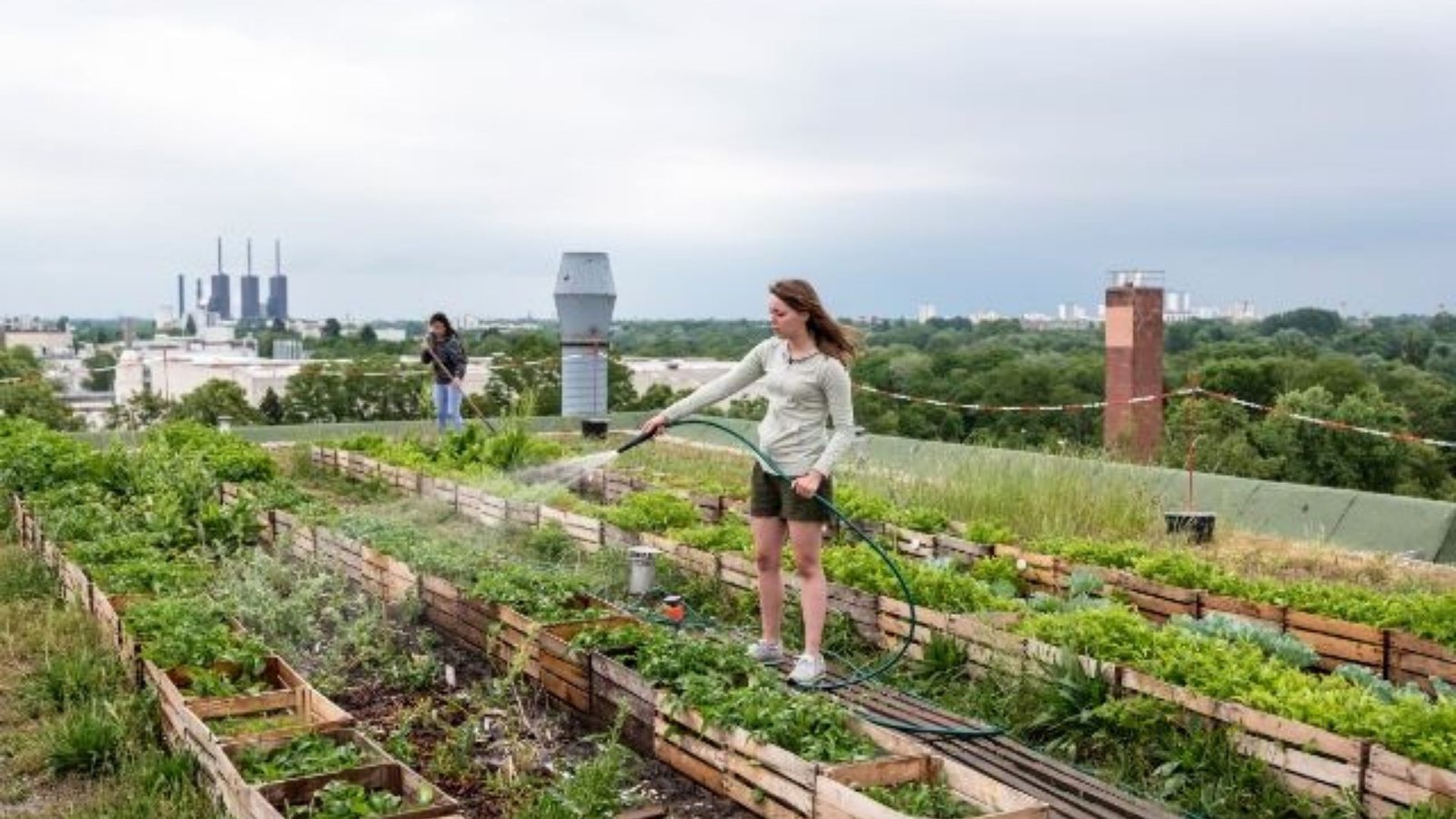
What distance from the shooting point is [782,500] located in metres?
5.59

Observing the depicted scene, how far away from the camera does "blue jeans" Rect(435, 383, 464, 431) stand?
1438cm

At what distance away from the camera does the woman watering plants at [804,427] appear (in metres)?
5.49

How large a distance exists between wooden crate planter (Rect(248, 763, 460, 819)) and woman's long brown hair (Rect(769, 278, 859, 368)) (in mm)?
2386

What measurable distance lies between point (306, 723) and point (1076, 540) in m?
4.38

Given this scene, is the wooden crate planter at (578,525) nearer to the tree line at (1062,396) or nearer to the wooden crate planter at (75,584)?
the wooden crate planter at (75,584)

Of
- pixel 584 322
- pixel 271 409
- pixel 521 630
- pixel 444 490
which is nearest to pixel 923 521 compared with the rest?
pixel 521 630

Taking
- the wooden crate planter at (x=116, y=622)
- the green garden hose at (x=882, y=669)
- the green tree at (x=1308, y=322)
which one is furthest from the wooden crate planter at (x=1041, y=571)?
the green tree at (x=1308, y=322)

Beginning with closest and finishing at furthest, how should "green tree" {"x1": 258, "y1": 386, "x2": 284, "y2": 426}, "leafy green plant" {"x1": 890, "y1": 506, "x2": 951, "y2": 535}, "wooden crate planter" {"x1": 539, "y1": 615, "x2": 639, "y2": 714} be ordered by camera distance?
"wooden crate planter" {"x1": 539, "y1": 615, "x2": 639, "y2": 714}
"leafy green plant" {"x1": 890, "y1": 506, "x2": 951, "y2": 535}
"green tree" {"x1": 258, "y1": 386, "x2": 284, "y2": 426}

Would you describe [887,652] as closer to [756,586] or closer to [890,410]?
[756,586]

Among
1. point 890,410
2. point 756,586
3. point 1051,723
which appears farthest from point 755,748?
point 890,410

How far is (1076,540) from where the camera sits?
293 inches

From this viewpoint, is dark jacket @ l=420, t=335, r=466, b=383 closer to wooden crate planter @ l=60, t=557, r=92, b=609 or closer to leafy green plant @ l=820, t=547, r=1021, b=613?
wooden crate planter @ l=60, t=557, r=92, b=609

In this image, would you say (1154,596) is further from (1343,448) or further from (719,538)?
(1343,448)

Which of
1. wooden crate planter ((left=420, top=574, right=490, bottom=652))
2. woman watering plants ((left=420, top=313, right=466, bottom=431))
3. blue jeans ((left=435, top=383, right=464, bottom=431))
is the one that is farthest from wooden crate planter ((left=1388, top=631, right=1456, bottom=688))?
blue jeans ((left=435, top=383, right=464, bottom=431))
